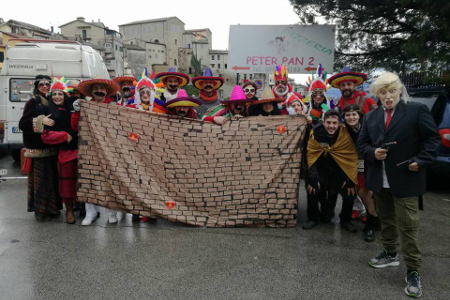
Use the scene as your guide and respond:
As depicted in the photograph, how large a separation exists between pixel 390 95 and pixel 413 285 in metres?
1.65

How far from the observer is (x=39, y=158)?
16.0 ft

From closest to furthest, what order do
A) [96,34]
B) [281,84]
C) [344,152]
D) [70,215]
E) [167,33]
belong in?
[344,152], [70,215], [281,84], [96,34], [167,33]

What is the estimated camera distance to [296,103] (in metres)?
5.26

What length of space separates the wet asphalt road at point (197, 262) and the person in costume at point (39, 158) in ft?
0.87

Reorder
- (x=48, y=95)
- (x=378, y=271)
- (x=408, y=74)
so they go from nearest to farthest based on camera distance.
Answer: (x=378, y=271)
(x=48, y=95)
(x=408, y=74)

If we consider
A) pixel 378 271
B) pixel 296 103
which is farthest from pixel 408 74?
pixel 378 271

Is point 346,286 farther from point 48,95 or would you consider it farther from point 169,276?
point 48,95

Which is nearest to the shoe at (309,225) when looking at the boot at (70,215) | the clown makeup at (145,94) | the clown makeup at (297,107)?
the clown makeup at (297,107)

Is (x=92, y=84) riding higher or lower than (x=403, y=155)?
higher

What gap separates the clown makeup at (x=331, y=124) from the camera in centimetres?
444

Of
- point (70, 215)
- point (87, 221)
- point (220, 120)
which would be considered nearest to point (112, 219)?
point (87, 221)

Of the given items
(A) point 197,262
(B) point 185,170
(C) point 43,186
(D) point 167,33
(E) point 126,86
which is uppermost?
(D) point 167,33

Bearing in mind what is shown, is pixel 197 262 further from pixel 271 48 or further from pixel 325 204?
pixel 271 48

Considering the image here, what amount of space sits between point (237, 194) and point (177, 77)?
2606 millimetres
